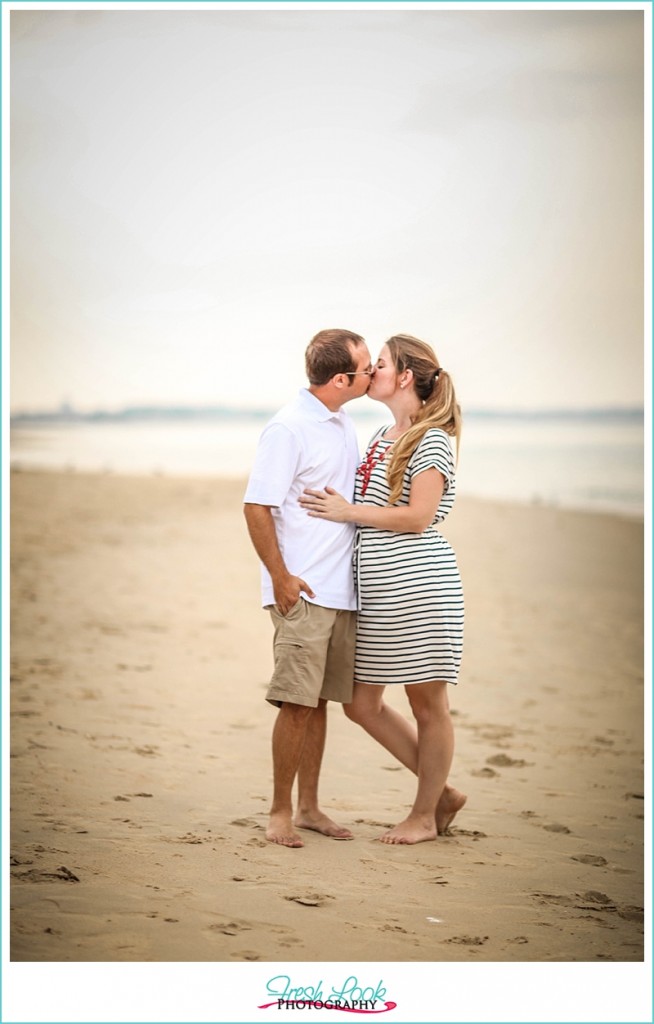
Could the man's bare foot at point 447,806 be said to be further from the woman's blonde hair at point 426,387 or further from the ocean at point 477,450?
the ocean at point 477,450

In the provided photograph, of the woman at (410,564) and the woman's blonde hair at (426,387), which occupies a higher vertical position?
the woman's blonde hair at (426,387)

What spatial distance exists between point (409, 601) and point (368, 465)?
51 cm

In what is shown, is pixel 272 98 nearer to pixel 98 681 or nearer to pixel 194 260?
pixel 194 260

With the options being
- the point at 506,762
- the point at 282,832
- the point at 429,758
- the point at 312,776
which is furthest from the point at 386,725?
the point at 506,762

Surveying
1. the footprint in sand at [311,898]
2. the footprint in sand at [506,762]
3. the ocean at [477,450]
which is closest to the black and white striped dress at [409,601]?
the footprint in sand at [311,898]

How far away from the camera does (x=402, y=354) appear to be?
11.7 ft

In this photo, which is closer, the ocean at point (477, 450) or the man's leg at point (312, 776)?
the man's leg at point (312, 776)

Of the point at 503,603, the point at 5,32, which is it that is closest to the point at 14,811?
the point at 5,32

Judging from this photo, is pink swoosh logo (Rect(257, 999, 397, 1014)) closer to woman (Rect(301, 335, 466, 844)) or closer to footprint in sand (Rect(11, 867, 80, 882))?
footprint in sand (Rect(11, 867, 80, 882))

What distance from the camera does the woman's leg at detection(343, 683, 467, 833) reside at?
362 cm

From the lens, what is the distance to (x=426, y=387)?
11.8ft

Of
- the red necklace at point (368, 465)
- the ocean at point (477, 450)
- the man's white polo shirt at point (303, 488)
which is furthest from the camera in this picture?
the ocean at point (477, 450)

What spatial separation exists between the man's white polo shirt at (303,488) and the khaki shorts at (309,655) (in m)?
0.06

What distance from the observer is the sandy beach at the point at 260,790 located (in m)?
2.78
